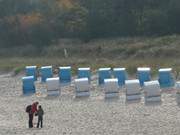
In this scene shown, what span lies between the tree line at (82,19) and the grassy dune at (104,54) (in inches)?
62.6

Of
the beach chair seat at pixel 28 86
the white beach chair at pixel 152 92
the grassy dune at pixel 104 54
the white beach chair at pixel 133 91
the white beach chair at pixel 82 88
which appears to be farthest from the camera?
the grassy dune at pixel 104 54

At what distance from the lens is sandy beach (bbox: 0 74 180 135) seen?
2259cm

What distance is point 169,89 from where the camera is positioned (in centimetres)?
3052

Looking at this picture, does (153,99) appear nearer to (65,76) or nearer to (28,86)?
(28,86)

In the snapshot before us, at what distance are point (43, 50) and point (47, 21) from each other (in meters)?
6.06

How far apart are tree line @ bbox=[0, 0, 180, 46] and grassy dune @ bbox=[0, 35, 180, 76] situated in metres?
1.59

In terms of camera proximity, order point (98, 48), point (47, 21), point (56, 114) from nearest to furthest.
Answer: point (56, 114) < point (98, 48) < point (47, 21)

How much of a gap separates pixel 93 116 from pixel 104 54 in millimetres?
27829

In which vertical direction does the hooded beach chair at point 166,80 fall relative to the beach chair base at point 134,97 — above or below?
above

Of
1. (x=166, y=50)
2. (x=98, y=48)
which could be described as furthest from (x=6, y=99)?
(x=98, y=48)

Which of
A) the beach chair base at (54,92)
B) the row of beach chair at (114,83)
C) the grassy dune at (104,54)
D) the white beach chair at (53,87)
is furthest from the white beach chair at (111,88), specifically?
→ the grassy dune at (104,54)

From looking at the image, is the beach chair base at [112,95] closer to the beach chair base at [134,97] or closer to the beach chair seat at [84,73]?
the beach chair base at [134,97]

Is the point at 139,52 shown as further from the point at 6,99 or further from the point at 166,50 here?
the point at 6,99

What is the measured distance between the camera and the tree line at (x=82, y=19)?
58281 mm
